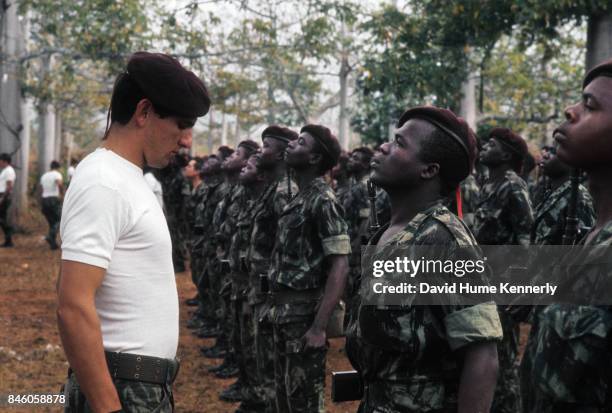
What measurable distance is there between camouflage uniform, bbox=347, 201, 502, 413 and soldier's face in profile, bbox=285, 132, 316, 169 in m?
2.15

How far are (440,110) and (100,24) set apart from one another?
11919 millimetres

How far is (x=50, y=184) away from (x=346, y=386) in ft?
46.9

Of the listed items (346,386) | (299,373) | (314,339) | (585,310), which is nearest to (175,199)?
(299,373)

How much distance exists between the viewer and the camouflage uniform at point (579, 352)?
5.49ft

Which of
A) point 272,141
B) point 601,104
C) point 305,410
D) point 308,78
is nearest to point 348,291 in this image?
point 272,141

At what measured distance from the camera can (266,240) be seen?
16.3 feet

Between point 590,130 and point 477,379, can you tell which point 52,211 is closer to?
point 477,379

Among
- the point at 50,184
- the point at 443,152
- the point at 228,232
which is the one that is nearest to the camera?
the point at 443,152

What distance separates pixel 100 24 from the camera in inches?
512

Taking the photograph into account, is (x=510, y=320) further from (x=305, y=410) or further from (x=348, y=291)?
(x=348, y=291)

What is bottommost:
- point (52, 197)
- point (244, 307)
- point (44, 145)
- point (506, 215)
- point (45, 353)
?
point (45, 353)

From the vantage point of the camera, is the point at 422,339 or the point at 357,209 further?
the point at 357,209

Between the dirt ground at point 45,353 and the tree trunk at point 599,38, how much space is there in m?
3.49

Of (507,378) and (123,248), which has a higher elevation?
(123,248)
